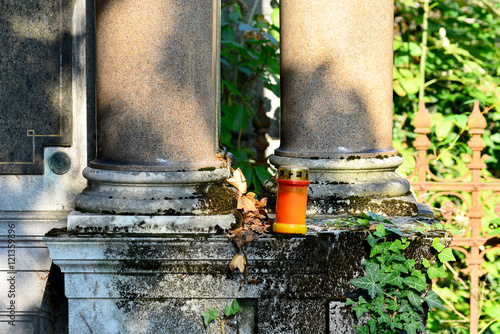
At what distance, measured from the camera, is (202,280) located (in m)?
2.59

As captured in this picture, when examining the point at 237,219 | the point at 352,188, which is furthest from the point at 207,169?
the point at 352,188

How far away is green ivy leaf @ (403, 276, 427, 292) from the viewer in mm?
2627

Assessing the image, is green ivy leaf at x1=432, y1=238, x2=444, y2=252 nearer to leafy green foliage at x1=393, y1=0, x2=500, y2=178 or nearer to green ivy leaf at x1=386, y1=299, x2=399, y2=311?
green ivy leaf at x1=386, y1=299, x2=399, y2=311

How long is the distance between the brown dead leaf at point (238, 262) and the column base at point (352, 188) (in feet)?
2.04

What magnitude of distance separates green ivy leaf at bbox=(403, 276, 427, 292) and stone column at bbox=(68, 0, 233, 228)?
3.30 feet

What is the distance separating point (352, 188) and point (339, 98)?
20.8 inches

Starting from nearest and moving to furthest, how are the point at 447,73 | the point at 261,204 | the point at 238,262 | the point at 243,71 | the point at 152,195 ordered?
1. the point at 238,262
2. the point at 152,195
3. the point at 261,204
4. the point at 243,71
5. the point at 447,73

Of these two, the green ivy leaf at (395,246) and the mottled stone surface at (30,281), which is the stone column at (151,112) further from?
the green ivy leaf at (395,246)

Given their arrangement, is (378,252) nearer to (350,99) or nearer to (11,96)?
(350,99)

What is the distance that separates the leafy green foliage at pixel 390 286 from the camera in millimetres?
2615

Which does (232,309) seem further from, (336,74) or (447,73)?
(447,73)

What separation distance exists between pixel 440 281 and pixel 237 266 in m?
3.79

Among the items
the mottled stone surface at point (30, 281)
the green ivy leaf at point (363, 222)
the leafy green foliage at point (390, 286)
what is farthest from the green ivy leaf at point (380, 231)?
the mottled stone surface at point (30, 281)

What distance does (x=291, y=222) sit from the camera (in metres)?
2.61
